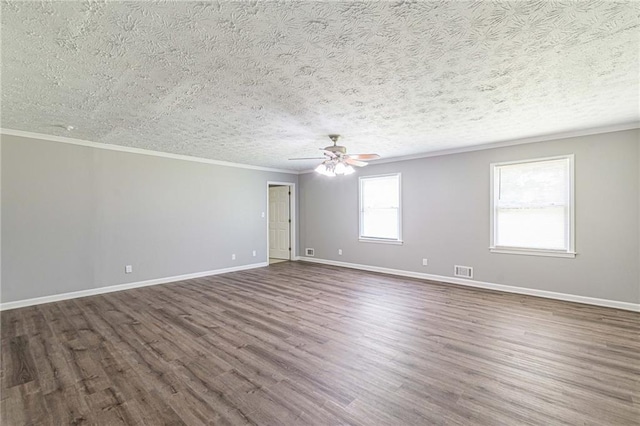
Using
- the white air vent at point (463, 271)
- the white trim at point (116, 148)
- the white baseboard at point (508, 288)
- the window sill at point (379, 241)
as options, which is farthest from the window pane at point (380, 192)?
the white trim at point (116, 148)

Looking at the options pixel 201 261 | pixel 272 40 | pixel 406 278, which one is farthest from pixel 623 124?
pixel 201 261

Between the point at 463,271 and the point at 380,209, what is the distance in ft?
6.81

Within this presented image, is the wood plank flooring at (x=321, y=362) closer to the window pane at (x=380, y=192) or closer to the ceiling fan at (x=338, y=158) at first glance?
the ceiling fan at (x=338, y=158)

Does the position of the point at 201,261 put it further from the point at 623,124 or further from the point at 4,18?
the point at 623,124

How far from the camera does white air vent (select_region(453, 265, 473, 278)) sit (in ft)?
16.9

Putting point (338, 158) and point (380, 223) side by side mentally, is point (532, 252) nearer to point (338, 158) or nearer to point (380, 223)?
point (380, 223)

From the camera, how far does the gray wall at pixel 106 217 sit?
13.4 feet

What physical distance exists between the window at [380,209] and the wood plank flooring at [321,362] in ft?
6.90

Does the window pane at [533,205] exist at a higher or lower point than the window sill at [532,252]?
higher

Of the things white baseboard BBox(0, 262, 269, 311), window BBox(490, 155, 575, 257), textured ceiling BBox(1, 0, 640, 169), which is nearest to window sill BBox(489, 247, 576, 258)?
window BBox(490, 155, 575, 257)

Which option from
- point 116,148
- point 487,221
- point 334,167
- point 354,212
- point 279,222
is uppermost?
point 116,148

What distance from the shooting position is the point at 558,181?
4.39m

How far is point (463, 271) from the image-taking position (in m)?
5.21

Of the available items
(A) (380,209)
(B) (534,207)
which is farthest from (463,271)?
(A) (380,209)
